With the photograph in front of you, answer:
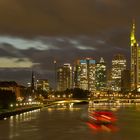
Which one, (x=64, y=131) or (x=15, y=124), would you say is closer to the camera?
(x=64, y=131)

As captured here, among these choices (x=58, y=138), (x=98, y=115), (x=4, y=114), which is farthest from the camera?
(x=4, y=114)

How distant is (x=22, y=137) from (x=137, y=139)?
1507 centimetres

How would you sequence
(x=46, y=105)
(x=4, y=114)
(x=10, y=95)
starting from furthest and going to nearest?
(x=46, y=105) → (x=10, y=95) → (x=4, y=114)

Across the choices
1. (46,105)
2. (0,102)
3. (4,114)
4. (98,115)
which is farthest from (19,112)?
(46,105)

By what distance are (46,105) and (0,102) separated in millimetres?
62302

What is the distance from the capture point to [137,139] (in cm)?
5588

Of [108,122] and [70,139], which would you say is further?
[108,122]

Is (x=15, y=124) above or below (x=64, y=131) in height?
above

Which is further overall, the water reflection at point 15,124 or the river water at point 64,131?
the water reflection at point 15,124

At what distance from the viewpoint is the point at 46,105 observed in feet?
633

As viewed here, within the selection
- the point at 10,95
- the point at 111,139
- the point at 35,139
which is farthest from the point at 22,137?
the point at 10,95

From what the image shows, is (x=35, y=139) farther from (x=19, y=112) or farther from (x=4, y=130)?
(x=19, y=112)

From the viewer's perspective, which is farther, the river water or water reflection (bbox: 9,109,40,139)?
water reflection (bbox: 9,109,40,139)

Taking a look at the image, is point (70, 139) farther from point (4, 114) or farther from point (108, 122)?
point (4, 114)
